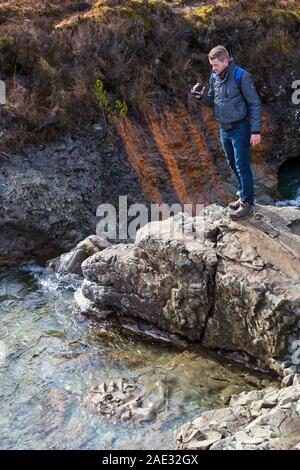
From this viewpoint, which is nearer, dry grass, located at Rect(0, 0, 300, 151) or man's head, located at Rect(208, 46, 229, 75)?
man's head, located at Rect(208, 46, 229, 75)

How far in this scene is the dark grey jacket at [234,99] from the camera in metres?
7.58

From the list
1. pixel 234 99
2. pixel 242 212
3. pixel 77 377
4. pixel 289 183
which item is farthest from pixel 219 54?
pixel 289 183

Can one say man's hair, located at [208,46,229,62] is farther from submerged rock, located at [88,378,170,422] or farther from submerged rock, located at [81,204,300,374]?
submerged rock, located at [88,378,170,422]

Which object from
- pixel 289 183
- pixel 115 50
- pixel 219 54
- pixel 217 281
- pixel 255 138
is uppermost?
pixel 115 50

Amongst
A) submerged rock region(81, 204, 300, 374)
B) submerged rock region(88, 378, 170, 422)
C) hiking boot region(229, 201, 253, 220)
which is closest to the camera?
submerged rock region(88, 378, 170, 422)

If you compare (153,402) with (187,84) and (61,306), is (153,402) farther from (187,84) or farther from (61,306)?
(187,84)

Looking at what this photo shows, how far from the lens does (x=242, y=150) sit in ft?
26.5

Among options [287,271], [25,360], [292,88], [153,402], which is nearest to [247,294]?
[287,271]

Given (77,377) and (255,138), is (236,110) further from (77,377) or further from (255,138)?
(77,377)

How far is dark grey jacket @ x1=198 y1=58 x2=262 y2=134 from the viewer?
758 cm

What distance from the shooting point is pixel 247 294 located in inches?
305

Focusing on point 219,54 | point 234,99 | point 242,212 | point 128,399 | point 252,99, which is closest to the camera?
point 128,399

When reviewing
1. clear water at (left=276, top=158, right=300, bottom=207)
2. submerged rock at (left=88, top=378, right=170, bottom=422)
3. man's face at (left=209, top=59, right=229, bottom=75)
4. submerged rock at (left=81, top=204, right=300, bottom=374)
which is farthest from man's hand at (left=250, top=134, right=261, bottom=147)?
clear water at (left=276, top=158, right=300, bottom=207)

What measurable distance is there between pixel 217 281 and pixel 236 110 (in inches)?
97.1
